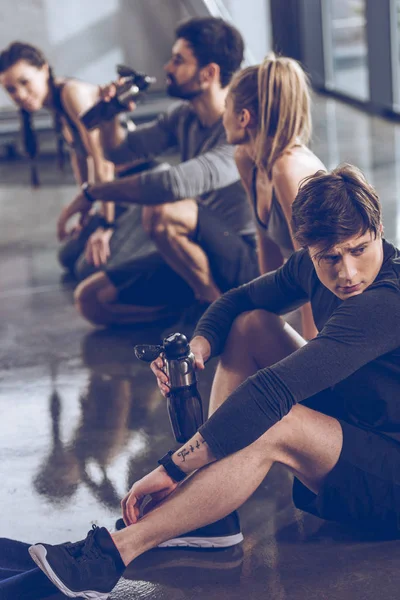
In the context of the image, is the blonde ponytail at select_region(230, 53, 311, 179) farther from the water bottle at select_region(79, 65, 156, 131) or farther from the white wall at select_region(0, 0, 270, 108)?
the white wall at select_region(0, 0, 270, 108)

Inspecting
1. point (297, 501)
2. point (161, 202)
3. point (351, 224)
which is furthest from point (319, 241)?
point (161, 202)

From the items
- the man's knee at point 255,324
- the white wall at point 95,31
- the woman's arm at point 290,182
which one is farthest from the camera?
the white wall at point 95,31

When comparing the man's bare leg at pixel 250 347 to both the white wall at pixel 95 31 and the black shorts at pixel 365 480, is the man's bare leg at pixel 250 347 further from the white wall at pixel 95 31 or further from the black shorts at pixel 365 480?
the white wall at pixel 95 31

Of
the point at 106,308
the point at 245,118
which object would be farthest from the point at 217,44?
the point at 106,308

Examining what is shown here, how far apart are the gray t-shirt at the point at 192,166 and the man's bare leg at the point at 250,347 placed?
1.18 metres

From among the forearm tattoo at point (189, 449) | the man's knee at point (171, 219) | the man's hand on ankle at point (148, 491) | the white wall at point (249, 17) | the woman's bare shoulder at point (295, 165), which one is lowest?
the white wall at point (249, 17)

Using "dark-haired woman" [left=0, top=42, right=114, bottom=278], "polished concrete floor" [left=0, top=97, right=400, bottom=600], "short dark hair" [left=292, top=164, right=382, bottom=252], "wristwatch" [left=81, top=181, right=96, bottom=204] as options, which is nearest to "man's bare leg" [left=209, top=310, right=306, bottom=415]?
"polished concrete floor" [left=0, top=97, right=400, bottom=600]

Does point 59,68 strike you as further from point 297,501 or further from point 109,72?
point 297,501

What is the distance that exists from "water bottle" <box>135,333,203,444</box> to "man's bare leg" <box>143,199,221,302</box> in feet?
4.76

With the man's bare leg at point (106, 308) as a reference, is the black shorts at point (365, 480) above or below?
above

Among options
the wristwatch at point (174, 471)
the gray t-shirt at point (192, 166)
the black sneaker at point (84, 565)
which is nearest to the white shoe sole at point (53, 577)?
the black sneaker at point (84, 565)

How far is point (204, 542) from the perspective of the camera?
209 centimetres

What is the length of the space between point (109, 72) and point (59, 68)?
1.49 ft

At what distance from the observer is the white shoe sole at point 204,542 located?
209 cm
